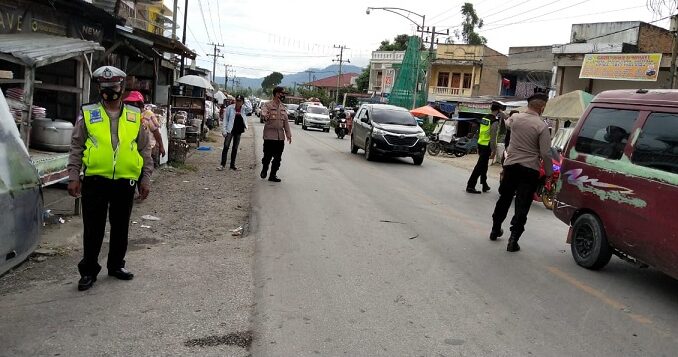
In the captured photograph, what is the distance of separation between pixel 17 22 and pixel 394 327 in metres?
8.81

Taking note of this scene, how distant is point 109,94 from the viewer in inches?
180

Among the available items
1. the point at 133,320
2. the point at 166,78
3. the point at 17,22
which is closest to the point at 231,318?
the point at 133,320

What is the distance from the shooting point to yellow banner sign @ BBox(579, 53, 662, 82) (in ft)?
70.8

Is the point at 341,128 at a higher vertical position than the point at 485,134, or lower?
lower

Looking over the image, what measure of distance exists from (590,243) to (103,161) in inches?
189

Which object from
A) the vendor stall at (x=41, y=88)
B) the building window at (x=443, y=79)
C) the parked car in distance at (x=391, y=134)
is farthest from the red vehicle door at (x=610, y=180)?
the building window at (x=443, y=79)

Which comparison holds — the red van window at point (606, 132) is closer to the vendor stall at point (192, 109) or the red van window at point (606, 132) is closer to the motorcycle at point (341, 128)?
the vendor stall at point (192, 109)

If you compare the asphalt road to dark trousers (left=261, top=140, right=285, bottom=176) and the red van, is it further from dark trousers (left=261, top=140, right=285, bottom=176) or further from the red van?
dark trousers (left=261, top=140, right=285, bottom=176)

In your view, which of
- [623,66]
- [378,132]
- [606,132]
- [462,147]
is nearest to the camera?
Result: [606,132]

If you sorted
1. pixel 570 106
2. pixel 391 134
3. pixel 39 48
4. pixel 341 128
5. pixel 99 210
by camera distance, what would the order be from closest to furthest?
1. pixel 99 210
2. pixel 39 48
3. pixel 391 134
4. pixel 570 106
5. pixel 341 128

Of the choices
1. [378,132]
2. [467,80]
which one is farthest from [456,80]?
[378,132]

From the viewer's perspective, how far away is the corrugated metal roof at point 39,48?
6767mm

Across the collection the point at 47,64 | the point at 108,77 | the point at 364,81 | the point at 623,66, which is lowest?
the point at 108,77

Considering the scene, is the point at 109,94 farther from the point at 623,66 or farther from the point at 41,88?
the point at 623,66
